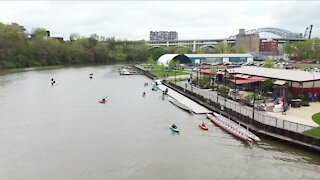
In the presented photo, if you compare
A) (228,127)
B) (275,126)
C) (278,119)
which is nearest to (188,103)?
(228,127)

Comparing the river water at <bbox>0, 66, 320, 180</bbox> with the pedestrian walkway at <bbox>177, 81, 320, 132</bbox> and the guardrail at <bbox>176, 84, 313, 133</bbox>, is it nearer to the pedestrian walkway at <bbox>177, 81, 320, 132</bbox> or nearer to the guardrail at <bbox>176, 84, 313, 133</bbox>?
the guardrail at <bbox>176, 84, 313, 133</bbox>

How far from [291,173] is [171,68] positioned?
74982 millimetres

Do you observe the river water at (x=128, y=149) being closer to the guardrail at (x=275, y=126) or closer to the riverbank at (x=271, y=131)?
the riverbank at (x=271, y=131)

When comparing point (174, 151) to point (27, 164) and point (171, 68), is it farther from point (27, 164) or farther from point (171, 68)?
point (171, 68)

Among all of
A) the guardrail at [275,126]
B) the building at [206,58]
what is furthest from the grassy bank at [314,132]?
the building at [206,58]

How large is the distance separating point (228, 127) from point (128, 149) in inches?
372

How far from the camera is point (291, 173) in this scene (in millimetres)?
23562

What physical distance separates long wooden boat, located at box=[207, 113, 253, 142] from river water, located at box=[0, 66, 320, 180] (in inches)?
20.8

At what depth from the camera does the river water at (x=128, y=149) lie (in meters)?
23.7

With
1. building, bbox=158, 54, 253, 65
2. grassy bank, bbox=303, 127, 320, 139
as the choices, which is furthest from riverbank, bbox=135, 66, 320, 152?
building, bbox=158, 54, 253, 65

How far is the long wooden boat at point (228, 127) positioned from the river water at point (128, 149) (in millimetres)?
529

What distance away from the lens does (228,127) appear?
108 feet

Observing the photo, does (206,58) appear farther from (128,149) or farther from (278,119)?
(128,149)

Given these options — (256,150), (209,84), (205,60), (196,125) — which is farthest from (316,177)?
(205,60)
